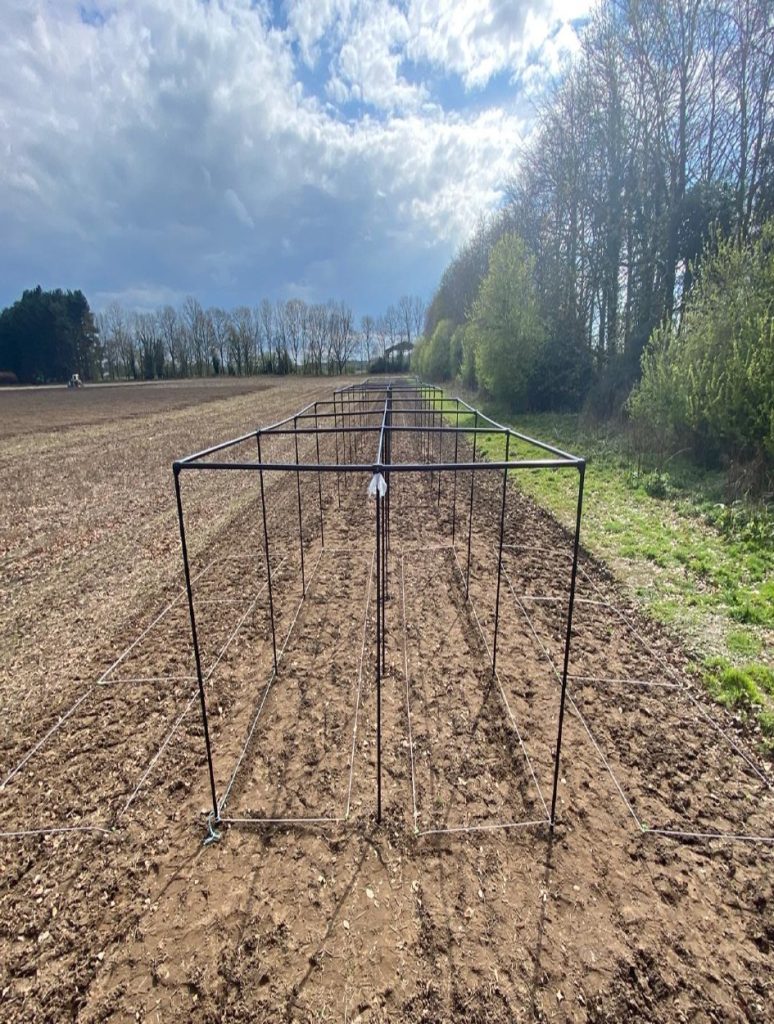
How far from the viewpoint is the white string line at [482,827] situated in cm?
245

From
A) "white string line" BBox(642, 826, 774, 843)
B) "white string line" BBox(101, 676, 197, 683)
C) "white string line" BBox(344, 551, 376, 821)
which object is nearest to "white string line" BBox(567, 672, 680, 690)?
"white string line" BBox(642, 826, 774, 843)

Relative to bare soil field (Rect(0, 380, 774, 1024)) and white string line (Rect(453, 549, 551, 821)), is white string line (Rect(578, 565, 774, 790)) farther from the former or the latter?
white string line (Rect(453, 549, 551, 821))

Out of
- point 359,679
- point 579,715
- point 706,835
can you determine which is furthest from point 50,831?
point 706,835

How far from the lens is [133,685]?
3.61m

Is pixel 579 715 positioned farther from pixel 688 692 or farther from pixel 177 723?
pixel 177 723

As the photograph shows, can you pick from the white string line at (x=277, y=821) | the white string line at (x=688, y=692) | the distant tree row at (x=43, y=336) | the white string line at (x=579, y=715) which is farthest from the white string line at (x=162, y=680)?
the distant tree row at (x=43, y=336)

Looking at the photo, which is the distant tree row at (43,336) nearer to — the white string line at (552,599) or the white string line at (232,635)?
the white string line at (232,635)

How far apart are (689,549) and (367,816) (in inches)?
211

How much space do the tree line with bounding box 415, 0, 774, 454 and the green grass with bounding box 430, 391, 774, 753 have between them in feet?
7.51

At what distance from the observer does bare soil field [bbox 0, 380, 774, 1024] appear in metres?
1.85

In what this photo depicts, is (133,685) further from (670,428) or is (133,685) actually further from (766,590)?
(670,428)

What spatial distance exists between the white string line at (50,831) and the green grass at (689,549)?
161 inches

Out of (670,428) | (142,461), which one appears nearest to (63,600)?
(142,461)

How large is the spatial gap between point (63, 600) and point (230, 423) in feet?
51.2
